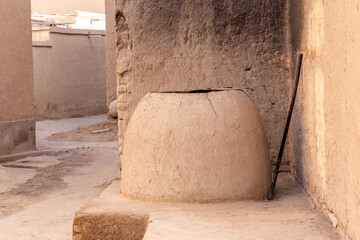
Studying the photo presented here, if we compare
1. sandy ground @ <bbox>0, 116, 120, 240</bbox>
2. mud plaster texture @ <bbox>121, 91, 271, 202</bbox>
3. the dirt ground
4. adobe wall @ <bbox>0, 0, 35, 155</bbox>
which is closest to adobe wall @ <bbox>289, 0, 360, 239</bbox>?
mud plaster texture @ <bbox>121, 91, 271, 202</bbox>

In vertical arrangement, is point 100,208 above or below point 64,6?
below

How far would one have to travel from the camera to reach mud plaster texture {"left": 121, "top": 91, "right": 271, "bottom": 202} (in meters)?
3.39

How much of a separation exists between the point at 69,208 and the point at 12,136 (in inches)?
142

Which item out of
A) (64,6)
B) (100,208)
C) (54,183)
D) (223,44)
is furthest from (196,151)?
(64,6)

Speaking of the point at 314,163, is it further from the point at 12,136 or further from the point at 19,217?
the point at 12,136

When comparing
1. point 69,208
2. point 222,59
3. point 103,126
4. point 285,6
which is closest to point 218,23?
point 222,59

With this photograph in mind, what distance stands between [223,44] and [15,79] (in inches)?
185

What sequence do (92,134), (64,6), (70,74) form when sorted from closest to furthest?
(92,134) → (70,74) → (64,6)

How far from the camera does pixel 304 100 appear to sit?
3.67 meters

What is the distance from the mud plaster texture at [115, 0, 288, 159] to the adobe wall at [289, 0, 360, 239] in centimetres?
48

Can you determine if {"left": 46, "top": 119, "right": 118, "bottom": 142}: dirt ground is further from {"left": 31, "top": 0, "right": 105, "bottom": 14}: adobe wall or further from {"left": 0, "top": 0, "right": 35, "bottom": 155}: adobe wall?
{"left": 31, "top": 0, "right": 105, "bottom": 14}: adobe wall

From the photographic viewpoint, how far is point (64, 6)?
2394 cm

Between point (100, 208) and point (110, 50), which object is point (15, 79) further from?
point (100, 208)

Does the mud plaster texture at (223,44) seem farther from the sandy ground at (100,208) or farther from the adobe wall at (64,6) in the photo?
the adobe wall at (64,6)
